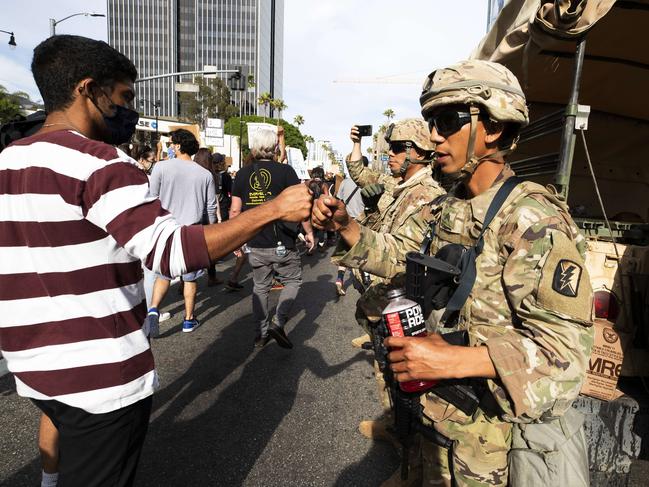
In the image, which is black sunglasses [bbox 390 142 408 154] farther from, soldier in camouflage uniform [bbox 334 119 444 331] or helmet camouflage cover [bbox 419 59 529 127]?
helmet camouflage cover [bbox 419 59 529 127]

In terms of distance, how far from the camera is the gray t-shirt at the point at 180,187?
483 cm

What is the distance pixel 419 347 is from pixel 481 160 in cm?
81

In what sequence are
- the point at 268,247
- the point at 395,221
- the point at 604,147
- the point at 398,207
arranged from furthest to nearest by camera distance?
1. the point at 604,147
2. the point at 268,247
3. the point at 398,207
4. the point at 395,221

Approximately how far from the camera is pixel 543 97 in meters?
4.16

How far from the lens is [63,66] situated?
1.45 m

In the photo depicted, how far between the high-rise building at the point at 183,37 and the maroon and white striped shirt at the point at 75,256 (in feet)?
330

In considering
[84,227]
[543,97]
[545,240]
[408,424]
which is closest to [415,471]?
[408,424]

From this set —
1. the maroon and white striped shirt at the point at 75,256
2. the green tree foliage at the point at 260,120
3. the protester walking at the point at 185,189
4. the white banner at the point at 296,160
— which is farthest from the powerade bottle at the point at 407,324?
the green tree foliage at the point at 260,120

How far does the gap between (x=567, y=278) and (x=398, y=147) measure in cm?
257

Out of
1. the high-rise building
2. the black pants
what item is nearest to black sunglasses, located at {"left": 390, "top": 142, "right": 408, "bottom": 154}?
the black pants

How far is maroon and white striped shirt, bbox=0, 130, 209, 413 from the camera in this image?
1.29 metres

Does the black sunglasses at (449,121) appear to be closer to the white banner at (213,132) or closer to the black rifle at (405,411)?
the black rifle at (405,411)

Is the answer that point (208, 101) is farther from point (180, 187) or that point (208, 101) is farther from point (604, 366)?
point (604, 366)

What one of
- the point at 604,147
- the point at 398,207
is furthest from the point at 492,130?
the point at 604,147
